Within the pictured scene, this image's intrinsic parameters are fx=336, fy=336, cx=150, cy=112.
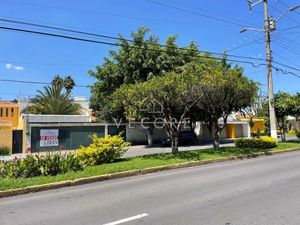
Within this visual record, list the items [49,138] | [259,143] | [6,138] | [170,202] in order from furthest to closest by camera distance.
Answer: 1. [49,138]
2. [6,138]
3. [259,143]
4. [170,202]

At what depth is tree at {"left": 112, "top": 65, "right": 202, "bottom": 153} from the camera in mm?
15449

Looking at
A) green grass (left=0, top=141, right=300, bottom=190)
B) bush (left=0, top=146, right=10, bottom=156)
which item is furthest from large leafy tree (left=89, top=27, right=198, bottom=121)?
green grass (left=0, top=141, right=300, bottom=190)

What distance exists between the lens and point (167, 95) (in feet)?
51.8

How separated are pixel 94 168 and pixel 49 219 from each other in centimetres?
571

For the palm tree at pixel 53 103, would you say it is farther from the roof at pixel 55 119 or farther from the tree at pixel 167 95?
the tree at pixel 167 95

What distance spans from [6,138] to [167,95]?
17.3 m

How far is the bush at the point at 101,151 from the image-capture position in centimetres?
1344

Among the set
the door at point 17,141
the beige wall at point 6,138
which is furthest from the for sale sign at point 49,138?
the beige wall at point 6,138

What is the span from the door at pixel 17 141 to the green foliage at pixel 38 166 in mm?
17682

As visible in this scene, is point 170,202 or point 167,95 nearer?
point 170,202

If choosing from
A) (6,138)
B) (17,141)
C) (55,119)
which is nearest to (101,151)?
(6,138)

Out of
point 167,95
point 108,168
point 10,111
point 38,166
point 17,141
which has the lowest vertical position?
point 108,168

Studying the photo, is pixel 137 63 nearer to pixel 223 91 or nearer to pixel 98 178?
pixel 223 91

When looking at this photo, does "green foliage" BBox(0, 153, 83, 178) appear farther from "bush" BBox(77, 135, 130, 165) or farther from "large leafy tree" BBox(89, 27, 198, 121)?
"large leafy tree" BBox(89, 27, 198, 121)
